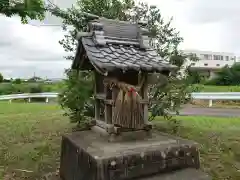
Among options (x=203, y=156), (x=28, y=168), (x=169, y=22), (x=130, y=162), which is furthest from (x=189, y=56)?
(x=28, y=168)

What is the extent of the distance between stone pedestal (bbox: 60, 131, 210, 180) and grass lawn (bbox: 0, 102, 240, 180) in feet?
5.03

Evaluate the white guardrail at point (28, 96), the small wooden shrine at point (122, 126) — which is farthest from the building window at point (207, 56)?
the small wooden shrine at point (122, 126)

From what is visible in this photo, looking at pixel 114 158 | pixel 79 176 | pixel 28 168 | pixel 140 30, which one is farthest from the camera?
pixel 28 168

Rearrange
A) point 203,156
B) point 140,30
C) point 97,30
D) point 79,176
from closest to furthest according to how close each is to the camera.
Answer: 1. point 79,176
2. point 97,30
3. point 140,30
4. point 203,156

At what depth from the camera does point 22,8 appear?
4941 millimetres

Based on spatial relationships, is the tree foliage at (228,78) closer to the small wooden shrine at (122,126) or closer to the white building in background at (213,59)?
the white building in background at (213,59)

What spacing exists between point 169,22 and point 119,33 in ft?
11.1

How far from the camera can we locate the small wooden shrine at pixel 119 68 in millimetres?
4176

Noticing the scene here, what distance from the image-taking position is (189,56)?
24.1 ft

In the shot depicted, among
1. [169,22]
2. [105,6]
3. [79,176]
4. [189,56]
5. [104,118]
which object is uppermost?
[105,6]

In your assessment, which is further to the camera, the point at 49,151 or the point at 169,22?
the point at 169,22

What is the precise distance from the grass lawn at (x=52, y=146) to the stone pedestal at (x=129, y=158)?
1533 millimetres

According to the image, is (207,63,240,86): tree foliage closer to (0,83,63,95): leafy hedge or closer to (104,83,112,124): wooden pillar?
(0,83,63,95): leafy hedge

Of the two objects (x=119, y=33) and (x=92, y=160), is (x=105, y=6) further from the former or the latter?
(x=92, y=160)
